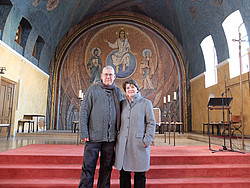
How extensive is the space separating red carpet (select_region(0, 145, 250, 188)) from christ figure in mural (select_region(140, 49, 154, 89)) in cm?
893

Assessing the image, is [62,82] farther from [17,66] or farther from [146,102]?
[146,102]

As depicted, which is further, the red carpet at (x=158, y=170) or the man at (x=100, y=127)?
the red carpet at (x=158, y=170)

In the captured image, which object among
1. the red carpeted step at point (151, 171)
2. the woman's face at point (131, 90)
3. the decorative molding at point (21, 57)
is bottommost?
the red carpeted step at point (151, 171)

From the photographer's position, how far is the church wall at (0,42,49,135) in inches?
319

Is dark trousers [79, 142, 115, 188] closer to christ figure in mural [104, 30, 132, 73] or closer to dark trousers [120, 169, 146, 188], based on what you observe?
dark trousers [120, 169, 146, 188]

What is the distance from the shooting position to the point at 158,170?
3.46m

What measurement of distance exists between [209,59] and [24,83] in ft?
31.9

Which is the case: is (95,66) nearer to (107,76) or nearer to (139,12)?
(139,12)

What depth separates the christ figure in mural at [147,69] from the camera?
1274 centimetres

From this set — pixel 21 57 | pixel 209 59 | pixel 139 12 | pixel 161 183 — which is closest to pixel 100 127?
pixel 161 183

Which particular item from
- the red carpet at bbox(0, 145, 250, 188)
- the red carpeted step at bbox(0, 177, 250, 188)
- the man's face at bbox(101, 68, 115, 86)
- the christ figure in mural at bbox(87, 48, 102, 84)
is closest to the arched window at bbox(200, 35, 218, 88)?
the christ figure in mural at bbox(87, 48, 102, 84)

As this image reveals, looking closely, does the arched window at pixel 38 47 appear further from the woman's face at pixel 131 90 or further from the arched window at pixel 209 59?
the woman's face at pixel 131 90

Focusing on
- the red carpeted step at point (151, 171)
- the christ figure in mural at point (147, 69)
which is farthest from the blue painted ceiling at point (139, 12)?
the red carpeted step at point (151, 171)

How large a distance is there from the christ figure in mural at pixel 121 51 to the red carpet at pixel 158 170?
9479 millimetres
